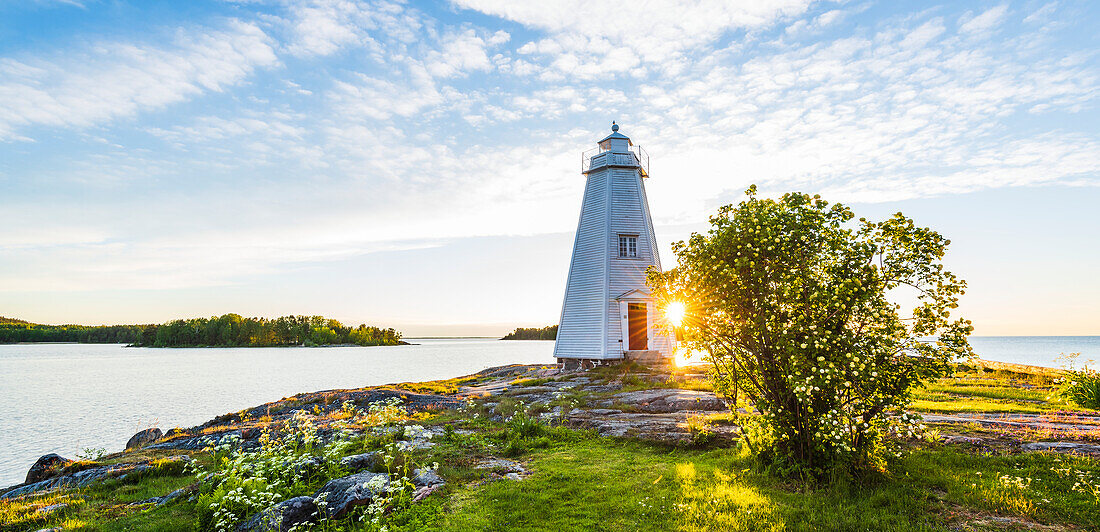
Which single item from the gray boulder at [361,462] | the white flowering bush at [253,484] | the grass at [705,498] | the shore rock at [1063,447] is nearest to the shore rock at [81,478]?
the grass at [705,498]

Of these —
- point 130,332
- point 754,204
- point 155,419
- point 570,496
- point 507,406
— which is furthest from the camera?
point 130,332

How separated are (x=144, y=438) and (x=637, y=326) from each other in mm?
19644

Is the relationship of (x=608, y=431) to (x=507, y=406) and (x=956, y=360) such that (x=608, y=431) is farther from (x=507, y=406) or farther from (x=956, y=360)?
(x=956, y=360)

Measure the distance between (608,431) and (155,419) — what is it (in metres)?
23.4

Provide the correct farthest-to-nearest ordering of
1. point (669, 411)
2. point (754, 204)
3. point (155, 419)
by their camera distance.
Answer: point (155, 419) → point (669, 411) → point (754, 204)

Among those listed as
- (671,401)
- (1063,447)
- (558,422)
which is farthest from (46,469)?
(1063,447)

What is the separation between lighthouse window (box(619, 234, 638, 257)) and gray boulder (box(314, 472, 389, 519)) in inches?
757

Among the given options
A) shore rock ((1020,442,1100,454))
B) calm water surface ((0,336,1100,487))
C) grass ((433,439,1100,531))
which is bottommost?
calm water surface ((0,336,1100,487))

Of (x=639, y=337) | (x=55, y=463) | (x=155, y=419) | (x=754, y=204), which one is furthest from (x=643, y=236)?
(x=155, y=419)

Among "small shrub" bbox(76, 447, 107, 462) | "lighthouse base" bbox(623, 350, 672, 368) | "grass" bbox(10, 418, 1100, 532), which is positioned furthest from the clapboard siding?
"small shrub" bbox(76, 447, 107, 462)

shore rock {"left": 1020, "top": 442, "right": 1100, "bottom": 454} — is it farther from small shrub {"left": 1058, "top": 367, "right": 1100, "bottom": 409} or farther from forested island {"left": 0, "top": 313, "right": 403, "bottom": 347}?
forested island {"left": 0, "top": 313, "right": 403, "bottom": 347}

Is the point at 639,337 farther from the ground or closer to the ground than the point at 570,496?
farther from the ground

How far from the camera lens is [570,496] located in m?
7.31

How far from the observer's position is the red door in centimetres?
2433
